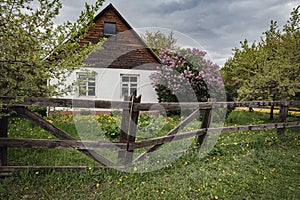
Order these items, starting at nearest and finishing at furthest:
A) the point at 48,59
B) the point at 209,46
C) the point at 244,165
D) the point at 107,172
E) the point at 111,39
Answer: the point at 48,59, the point at 107,172, the point at 244,165, the point at 209,46, the point at 111,39

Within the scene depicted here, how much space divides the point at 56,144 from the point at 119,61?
1013 cm

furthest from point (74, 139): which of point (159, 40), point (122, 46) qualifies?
point (159, 40)

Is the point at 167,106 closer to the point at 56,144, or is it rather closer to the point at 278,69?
the point at 56,144

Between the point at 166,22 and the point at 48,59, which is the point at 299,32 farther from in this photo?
the point at 48,59

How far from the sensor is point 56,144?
3.26 metres

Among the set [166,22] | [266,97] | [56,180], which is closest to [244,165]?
[56,180]

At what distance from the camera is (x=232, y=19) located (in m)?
9.53

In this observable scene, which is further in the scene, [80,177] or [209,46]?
[209,46]

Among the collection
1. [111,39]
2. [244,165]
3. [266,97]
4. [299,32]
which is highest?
[111,39]

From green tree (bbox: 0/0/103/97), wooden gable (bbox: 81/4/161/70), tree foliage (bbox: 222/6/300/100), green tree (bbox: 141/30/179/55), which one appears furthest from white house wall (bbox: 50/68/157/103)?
green tree (bbox: 0/0/103/97)

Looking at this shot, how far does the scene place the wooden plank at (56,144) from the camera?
10.4ft

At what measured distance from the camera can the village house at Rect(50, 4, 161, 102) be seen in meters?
12.6

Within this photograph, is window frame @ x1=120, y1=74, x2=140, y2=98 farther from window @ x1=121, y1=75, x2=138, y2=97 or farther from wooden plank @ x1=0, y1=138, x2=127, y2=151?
wooden plank @ x1=0, y1=138, x2=127, y2=151

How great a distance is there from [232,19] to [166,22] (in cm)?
329
